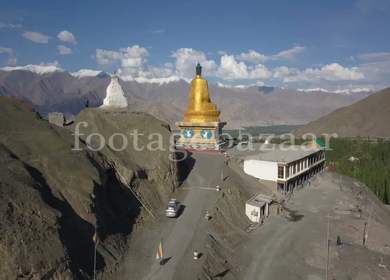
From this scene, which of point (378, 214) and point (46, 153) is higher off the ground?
point (46, 153)

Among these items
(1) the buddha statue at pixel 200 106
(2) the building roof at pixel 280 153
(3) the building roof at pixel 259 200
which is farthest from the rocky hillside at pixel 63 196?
(1) the buddha statue at pixel 200 106

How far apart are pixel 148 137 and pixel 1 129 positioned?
1175cm

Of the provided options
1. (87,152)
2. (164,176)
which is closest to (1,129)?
(87,152)

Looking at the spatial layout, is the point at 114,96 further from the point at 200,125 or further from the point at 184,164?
the point at 200,125

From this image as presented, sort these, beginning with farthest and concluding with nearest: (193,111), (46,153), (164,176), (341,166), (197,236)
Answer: (341,166) < (193,111) < (164,176) < (197,236) < (46,153)

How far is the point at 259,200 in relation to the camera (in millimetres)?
26250

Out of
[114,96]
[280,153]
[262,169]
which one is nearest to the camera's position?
[114,96]

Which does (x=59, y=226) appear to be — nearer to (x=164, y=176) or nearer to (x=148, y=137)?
(x=164, y=176)

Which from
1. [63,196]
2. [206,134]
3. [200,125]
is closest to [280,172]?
[206,134]

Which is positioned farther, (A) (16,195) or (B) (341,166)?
(B) (341,166)

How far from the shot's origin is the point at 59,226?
13008 mm

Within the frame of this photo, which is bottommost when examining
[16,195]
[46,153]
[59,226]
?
[59,226]

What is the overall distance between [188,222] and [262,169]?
13502mm

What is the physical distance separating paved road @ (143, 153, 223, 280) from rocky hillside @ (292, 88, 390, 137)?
351 feet
